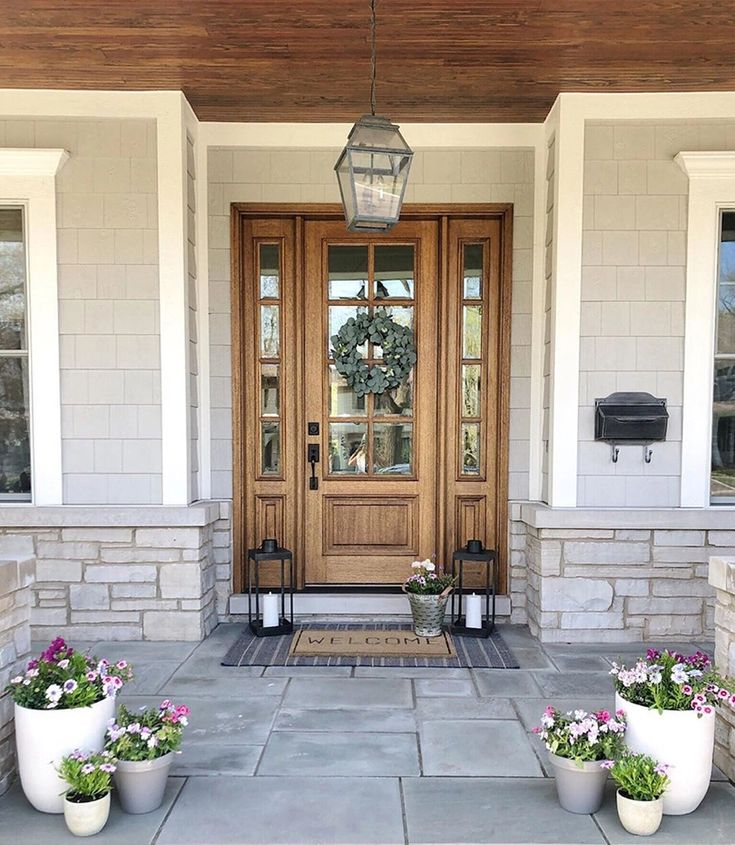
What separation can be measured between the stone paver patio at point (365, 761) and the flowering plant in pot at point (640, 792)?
0.05m

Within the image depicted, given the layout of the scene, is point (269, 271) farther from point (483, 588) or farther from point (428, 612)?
point (483, 588)

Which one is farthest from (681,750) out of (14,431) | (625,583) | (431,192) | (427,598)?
(14,431)

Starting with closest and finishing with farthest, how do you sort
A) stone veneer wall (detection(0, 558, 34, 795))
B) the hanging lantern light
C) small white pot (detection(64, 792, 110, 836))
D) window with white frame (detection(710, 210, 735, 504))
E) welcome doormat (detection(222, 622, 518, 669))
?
small white pot (detection(64, 792, 110, 836))
stone veneer wall (detection(0, 558, 34, 795))
the hanging lantern light
welcome doormat (detection(222, 622, 518, 669))
window with white frame (detection(710, 210, 735, 504))

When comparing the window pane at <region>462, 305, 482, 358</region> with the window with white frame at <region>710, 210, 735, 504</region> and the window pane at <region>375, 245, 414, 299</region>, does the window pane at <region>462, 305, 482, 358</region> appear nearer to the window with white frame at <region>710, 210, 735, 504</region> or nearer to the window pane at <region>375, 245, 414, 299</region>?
the window pane at <region>375, 245, 414, 299</region>

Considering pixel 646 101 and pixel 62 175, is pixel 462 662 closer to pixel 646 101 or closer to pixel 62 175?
pixel 646 101

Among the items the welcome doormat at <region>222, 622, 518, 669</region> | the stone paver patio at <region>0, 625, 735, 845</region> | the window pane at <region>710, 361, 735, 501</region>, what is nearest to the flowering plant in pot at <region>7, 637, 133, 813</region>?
the stone paver patio at <region>0, 625, 735, 845</region>

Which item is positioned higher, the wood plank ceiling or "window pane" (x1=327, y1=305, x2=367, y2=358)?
the wood plank ceiling

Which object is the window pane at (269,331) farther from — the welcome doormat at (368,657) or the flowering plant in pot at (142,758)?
the flowering plant in pot at (142,758)

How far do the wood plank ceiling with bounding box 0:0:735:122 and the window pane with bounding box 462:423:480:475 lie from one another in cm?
179

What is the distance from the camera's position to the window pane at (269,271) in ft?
12.7

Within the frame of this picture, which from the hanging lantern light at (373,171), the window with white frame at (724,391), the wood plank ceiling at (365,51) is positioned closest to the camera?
the hanging lantern light at (373,171)

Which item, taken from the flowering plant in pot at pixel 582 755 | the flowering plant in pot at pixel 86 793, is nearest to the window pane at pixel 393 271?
the flowering plant in pot at pixel 582 755

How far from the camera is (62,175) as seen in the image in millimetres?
3457

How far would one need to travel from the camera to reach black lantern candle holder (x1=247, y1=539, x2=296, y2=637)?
3596mm
